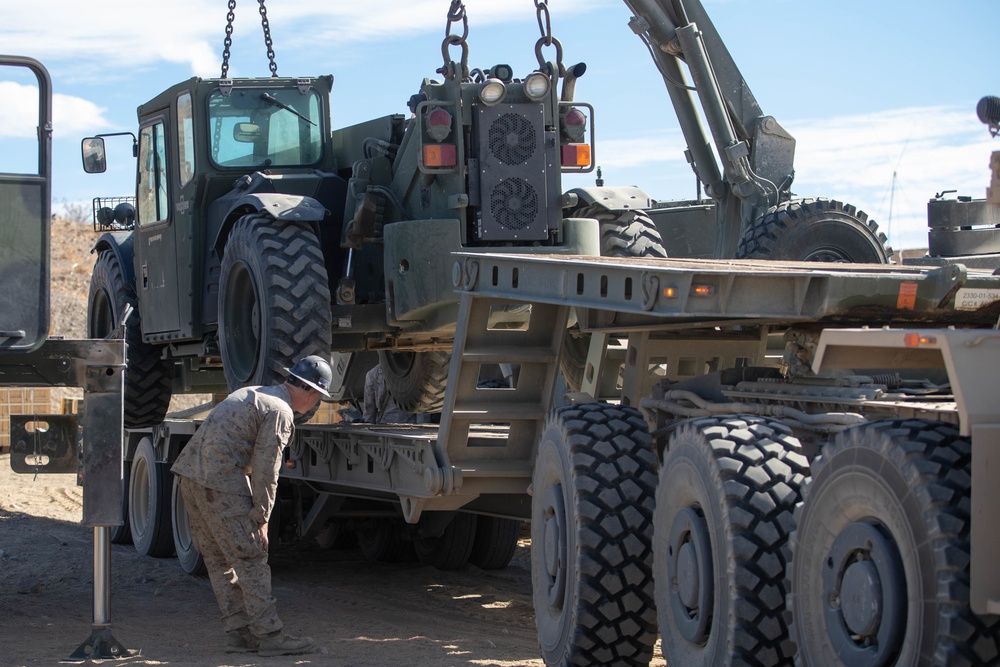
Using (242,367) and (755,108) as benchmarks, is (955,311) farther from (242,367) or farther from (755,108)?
(755,108)

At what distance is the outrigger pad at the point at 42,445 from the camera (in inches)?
384

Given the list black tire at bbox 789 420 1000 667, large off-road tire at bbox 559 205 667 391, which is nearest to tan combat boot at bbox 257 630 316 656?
large off-road tire at bbox 559 205 667 391

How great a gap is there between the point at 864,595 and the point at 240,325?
598 cm

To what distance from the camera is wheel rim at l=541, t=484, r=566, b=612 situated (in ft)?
21.7

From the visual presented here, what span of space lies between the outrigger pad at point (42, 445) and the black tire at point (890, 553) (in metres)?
6.32

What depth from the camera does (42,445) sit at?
9797 millimetres

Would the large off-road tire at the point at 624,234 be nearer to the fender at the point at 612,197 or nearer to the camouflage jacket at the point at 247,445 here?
the fender at the point at 612,197

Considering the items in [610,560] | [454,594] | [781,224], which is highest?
[781,224]

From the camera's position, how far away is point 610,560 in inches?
249

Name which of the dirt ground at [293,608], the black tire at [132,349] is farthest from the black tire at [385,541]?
the black tire at [132,349]

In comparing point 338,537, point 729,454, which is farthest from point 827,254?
point 338,537

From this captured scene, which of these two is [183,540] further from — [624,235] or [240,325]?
[624,235]

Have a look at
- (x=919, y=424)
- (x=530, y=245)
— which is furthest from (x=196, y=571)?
(x=919, y=424)

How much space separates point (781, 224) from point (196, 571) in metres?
5.27
